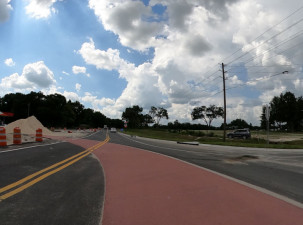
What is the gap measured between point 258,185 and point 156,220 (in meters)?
3.94

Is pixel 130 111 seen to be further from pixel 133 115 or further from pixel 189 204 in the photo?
pixel 189 204

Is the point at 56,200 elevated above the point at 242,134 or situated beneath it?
situated beneath

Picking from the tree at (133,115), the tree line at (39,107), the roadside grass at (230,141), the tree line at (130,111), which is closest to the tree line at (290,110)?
the tree line at (130,111)

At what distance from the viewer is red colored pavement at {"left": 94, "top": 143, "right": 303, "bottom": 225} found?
3.65 m

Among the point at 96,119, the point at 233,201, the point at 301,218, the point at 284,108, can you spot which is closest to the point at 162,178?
the point at 233,201

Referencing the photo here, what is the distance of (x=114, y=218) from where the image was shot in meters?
3.60

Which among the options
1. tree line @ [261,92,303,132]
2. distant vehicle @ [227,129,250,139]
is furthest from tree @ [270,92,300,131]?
distant vehicle @ [227,129,250,139]

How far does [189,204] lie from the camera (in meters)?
4.36

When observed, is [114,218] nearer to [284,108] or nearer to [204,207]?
[204,207]

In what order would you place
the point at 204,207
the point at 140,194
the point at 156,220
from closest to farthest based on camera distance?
1. the point at 156,220
2. the point at 204,207
3. the point at 140,194

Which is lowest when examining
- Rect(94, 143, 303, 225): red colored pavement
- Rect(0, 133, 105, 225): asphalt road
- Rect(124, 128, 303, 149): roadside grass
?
Rect(124, 128, 303, 149): roadside grass

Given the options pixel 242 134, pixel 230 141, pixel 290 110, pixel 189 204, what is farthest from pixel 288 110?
pixel 189 204

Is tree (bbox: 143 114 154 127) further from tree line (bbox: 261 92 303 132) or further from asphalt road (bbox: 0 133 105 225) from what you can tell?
asphalt road (bbox: 0 133 105 225)

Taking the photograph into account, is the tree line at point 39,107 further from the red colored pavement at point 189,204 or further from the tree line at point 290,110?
the red colored pavement at point 189,204
